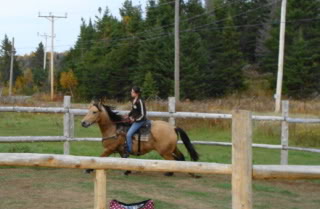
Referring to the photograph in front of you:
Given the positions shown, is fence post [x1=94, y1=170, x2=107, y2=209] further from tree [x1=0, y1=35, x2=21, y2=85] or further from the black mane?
tree [x1=0, y1=35, x2=21, y2=85]

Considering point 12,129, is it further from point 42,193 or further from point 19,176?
point 42,193

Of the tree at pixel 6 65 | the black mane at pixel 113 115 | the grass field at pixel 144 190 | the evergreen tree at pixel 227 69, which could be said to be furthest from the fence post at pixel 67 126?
the tree at pixel 6 65

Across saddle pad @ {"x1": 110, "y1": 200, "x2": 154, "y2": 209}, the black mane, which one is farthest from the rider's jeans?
saddle pad @ {"x1": 110, "y1": 200, "x2": 154, "y2": 209}

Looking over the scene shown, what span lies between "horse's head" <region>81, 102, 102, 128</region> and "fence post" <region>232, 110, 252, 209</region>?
6908 mm

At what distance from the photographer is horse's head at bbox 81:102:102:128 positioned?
1098 cm

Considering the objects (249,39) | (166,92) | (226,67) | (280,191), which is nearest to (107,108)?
(280,191)

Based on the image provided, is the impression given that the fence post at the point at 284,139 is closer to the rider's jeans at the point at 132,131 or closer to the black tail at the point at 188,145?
the black tail at the point at 188,145

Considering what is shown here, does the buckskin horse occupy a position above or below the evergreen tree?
below

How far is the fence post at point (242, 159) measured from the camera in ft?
14.1

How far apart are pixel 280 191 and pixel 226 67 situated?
A: 39.1 meters

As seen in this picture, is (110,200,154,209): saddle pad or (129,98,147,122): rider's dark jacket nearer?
(110,200,154,209): saddle pad

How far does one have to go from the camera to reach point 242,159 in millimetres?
4312

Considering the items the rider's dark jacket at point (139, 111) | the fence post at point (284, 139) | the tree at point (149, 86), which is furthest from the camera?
the tree at point (149, 86)

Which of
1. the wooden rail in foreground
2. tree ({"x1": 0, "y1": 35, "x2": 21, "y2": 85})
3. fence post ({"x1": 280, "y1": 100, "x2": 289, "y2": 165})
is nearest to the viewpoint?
the wooden rail in foreground
